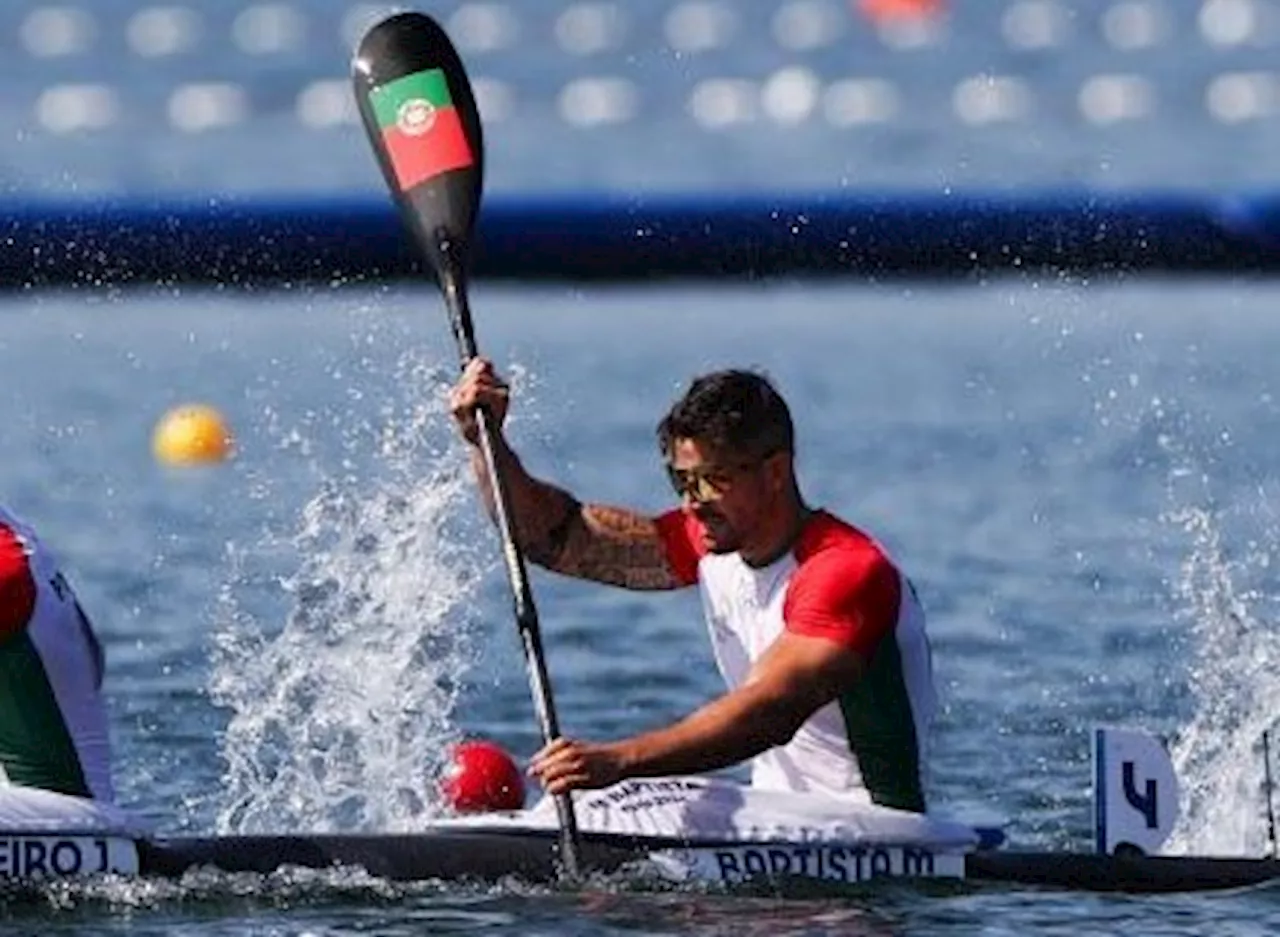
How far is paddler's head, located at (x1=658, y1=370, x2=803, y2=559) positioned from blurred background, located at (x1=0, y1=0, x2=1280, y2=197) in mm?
16914

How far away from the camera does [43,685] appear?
9.16 m

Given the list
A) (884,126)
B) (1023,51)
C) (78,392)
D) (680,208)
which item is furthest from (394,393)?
(1023,51)

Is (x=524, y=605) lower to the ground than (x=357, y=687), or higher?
higher

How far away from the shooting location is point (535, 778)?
30.6ft

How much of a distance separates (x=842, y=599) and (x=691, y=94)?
76.7ft

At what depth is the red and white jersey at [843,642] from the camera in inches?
362

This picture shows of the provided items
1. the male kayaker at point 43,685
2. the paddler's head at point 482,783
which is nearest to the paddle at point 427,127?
the paddler's head at point 482,783

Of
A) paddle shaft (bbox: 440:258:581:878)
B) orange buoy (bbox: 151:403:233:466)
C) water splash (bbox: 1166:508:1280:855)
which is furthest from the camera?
orange buoy (bbox: 151:403:233:466)

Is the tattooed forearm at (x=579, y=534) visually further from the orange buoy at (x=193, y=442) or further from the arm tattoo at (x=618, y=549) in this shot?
the orange buoy at (x=193, y=442)

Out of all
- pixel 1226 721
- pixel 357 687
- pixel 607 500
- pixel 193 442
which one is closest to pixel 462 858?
pixel 357 687

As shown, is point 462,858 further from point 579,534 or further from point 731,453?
point 731,453

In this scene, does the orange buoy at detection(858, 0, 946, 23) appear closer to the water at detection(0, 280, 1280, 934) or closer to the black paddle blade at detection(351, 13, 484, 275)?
the water at detection(0, 280, 1280, 934)

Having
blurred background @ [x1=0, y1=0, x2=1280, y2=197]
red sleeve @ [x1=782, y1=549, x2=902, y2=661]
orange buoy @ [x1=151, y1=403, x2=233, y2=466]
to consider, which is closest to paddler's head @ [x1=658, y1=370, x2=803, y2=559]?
red sleeve @ [x1=782, y1=549, x2=902, y2=661]

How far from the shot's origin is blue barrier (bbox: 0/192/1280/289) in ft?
81.3
